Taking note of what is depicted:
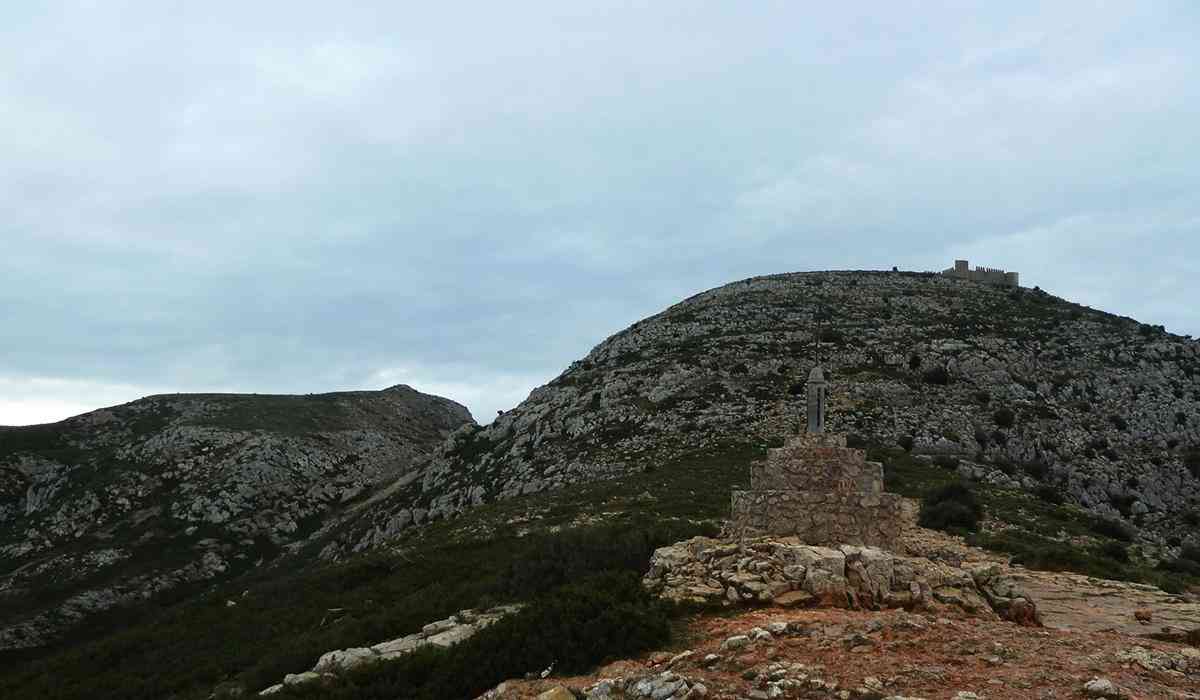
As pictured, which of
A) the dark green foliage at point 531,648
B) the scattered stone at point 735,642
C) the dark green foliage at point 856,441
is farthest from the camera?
the dark green foliage at point 856,441

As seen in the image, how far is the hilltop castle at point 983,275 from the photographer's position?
270 feet

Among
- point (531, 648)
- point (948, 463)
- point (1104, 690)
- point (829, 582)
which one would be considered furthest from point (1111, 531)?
point (531, 648)

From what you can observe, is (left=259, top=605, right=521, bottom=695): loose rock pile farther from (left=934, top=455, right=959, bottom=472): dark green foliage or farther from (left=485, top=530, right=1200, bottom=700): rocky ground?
(left=934, top=455, right=959, bottom=472): dark green foliage

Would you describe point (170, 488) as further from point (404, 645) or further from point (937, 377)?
point (937, 377)

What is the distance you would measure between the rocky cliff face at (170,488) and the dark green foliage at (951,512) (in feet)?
134

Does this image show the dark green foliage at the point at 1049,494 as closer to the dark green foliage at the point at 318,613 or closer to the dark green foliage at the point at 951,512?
the dark green foliage at the point at 951,512

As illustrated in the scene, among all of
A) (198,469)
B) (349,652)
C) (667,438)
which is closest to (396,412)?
(198,469)

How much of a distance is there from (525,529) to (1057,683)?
69.7 ft

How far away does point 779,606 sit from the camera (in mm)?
11859

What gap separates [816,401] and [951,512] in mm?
11777

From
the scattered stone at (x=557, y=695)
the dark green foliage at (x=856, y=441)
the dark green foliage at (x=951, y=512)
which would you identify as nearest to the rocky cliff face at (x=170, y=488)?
the dark green foliage at (x=856, y=441)

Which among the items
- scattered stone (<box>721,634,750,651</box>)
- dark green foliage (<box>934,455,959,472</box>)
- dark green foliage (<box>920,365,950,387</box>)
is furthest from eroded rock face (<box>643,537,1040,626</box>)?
dark green foliage (<box>920,365,950,387</box>)

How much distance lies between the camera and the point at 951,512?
86.5 ft

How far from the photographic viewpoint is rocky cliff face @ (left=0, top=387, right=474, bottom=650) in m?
47.0
